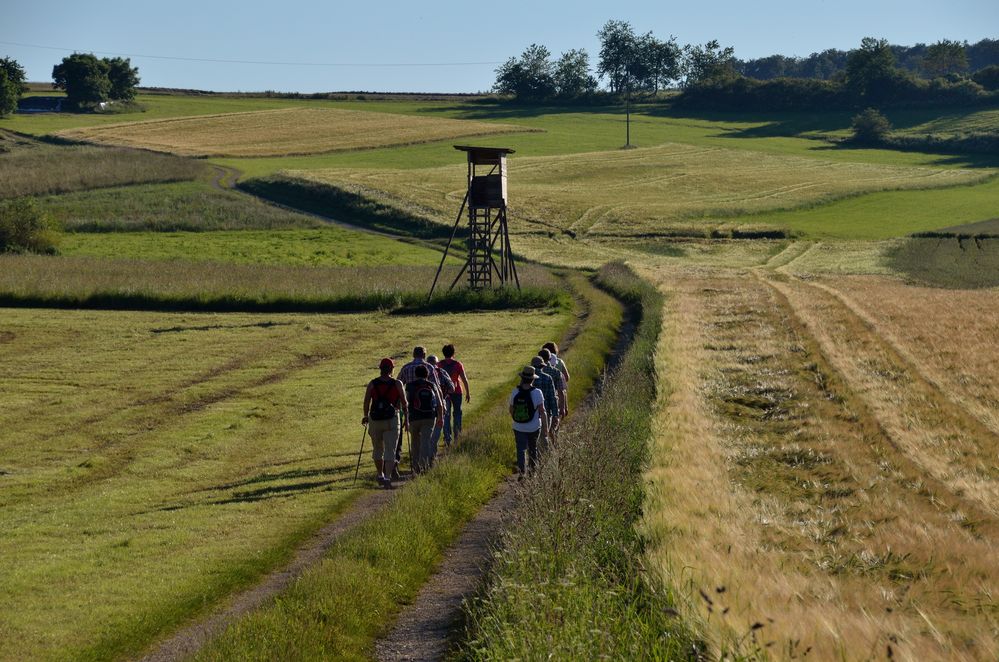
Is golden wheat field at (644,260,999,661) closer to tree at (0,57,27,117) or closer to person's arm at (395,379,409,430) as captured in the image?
person's arm at (395,379,409,430)

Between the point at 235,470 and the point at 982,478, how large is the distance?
13159 millimetres

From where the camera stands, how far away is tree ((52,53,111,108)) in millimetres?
148500

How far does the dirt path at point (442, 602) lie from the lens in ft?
39.7

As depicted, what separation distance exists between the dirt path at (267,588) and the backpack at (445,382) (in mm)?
2614

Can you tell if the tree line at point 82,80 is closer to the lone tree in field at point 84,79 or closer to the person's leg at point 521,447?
the lone tree in field at point 84,79

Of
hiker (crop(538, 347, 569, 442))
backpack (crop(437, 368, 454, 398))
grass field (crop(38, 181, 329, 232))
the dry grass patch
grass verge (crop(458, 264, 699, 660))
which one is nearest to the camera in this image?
grass verge (crop(458, 264, 699, 660))

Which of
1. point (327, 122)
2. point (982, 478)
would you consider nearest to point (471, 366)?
point (982, 478)

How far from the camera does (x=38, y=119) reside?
451 ft

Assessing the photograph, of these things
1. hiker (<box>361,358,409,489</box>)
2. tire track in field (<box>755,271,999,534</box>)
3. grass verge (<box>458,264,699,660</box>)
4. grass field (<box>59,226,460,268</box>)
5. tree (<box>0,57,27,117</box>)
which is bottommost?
grass field (<box>59,226,460,268</box>)

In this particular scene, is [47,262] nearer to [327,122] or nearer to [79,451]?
[79,451]

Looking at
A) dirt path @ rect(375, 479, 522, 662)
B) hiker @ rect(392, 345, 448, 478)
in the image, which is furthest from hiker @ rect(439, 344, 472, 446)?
dirt path @ rect(375, 479, 522, 662)

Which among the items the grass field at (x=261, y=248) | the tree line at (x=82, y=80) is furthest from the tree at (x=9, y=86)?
the grass field at (x=261, y=248)

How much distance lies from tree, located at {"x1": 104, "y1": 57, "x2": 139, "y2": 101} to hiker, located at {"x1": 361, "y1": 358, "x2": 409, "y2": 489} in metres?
149

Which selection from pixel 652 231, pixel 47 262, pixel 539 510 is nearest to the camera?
pixel 539 510
